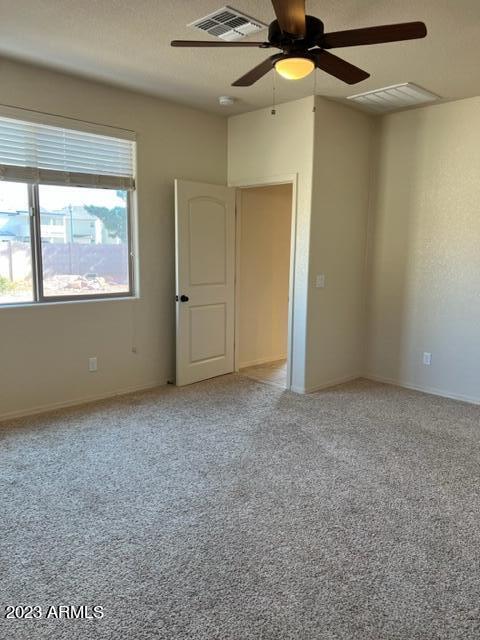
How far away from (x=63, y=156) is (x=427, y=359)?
3.94 meters

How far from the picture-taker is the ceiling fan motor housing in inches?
83.4

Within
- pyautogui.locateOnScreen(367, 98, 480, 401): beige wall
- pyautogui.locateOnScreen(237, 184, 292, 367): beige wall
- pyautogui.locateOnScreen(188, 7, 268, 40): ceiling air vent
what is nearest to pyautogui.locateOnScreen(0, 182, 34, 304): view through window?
pyautogui.locateOnScreen(188, 7, 268, 40): ceiling air vent

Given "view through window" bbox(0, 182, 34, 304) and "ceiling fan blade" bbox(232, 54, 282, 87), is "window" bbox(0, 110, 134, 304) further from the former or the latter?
"ceiling fan blade" bbox(232, 54, 282, 87)

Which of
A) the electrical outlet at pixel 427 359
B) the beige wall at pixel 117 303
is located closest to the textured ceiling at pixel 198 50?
the beige wall at pixel 117 303

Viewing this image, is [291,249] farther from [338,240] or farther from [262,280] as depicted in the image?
[262,280]

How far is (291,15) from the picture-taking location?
6.44 ft

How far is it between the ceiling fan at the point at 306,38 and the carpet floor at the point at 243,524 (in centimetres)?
231

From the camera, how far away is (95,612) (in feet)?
5.92

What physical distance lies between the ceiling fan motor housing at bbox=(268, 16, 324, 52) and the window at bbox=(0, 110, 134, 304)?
92.2 inches

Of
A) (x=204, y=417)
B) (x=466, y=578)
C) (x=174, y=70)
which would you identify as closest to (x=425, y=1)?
(x=174, y=70)

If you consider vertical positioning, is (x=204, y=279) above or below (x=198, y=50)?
below

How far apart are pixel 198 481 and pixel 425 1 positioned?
119 inches

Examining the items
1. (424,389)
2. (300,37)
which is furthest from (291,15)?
(424,389)

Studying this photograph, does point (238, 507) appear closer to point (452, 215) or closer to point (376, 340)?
point (376, 340)
